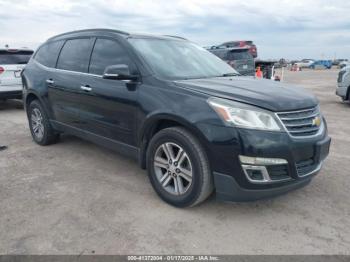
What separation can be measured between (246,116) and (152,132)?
1.09 m

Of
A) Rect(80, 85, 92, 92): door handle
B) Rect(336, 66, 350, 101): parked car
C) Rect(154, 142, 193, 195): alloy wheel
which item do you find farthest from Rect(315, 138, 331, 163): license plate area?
Rect(336, 66, 350, 101): parked car

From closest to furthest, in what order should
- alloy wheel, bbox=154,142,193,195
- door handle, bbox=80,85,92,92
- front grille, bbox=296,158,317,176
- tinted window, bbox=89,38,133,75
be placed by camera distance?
1. front grille, bbox=296,158,317,176
2. alloy wheel, bbox=154,142,193,195
3. tinted window, bbox=89,38,133,75
4. door handle, bbox=80,85,92,92

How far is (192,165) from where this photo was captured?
3.02 metres

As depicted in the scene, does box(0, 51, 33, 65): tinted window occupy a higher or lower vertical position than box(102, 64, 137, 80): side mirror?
higher

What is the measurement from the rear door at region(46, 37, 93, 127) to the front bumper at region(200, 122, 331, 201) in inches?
90.4

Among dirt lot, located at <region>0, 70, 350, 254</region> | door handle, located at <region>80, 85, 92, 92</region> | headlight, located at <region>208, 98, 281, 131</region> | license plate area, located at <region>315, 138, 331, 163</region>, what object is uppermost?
door handle, located at <region>80, 85, 92, 92</region>

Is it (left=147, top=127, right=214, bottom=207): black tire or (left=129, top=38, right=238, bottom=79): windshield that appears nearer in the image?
(left=147, top=127, right=214, bottom=207): black tire

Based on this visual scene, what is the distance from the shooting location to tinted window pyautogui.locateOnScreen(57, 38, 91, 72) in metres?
4.35

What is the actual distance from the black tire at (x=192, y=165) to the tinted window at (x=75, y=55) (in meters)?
1.72

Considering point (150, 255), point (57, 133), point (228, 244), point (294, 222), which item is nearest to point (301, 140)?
point (294, 222)

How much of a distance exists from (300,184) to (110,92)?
7.44ft

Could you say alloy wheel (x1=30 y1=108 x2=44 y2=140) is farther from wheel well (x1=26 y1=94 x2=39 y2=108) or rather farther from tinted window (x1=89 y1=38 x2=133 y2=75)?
tinted window (x1=89 y1=38 x2=133 y2=75)

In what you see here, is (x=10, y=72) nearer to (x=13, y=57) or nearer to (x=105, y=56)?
(x=13, y=57)

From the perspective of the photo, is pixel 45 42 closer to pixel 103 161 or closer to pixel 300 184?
pixel 103 161
